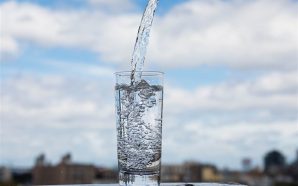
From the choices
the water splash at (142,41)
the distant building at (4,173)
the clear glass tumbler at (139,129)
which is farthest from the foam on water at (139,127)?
the distant building at (4,173)

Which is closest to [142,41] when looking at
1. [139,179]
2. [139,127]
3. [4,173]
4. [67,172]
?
[139,127]

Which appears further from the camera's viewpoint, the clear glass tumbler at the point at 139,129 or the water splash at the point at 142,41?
the water splash at the point at 142,41

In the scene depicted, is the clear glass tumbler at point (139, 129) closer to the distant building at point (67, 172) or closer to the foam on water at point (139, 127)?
the foam on water at point (139, 127)

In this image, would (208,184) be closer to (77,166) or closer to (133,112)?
(133,112)

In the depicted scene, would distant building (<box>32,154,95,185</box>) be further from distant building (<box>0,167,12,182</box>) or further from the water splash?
the water splash

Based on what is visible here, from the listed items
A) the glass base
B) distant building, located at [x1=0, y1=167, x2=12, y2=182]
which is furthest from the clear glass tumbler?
distant building, located at [x1=0, y1=167, x2=12, y2=182]

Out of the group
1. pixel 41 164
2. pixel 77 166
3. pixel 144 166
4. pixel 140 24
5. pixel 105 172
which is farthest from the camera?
pixel 105 172

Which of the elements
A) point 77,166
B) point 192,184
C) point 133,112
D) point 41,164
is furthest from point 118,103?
point 41,164

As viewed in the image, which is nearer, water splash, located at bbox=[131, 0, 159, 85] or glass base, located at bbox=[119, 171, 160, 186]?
glass base, located at bbox=[119, 171, 160, 186]
